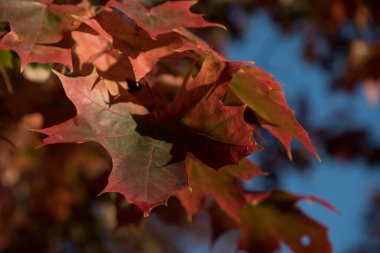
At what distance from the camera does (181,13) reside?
1.05 meters

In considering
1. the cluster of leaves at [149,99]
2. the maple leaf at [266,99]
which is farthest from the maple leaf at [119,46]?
the maple leaf at [266,99]

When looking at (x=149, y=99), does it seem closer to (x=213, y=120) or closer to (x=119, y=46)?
(x=119, y=46)

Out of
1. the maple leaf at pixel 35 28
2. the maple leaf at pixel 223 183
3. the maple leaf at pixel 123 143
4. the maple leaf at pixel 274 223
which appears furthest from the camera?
the maple leaf at pixel 274 223

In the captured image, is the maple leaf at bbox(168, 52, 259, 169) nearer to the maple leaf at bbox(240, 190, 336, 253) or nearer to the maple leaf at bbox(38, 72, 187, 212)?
the maple leaf at bbox(38, 72, 187, 212)

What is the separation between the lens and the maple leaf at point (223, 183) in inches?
43.1

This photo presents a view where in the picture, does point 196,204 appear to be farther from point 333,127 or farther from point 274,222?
point 333,127

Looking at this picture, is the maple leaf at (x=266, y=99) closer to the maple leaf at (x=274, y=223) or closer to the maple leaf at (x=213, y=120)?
the maple leaf at (x=213, y=120)

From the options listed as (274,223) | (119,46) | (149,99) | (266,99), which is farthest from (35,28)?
(274,223)

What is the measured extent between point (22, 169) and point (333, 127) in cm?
319

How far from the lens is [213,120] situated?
34.4 inches

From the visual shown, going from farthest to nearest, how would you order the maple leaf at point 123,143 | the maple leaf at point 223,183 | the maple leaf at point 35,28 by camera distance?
1. the maple leaf at point 223,183
2. the maple leaf at point 35,28
3. the maple leaf at point 123,143

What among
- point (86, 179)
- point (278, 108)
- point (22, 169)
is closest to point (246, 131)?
point (278, 108)

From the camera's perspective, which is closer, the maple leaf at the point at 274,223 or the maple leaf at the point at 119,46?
the maple leaf at the point at 119,46

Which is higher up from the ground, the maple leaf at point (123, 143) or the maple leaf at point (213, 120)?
the maple leaf at point (213, 120)
